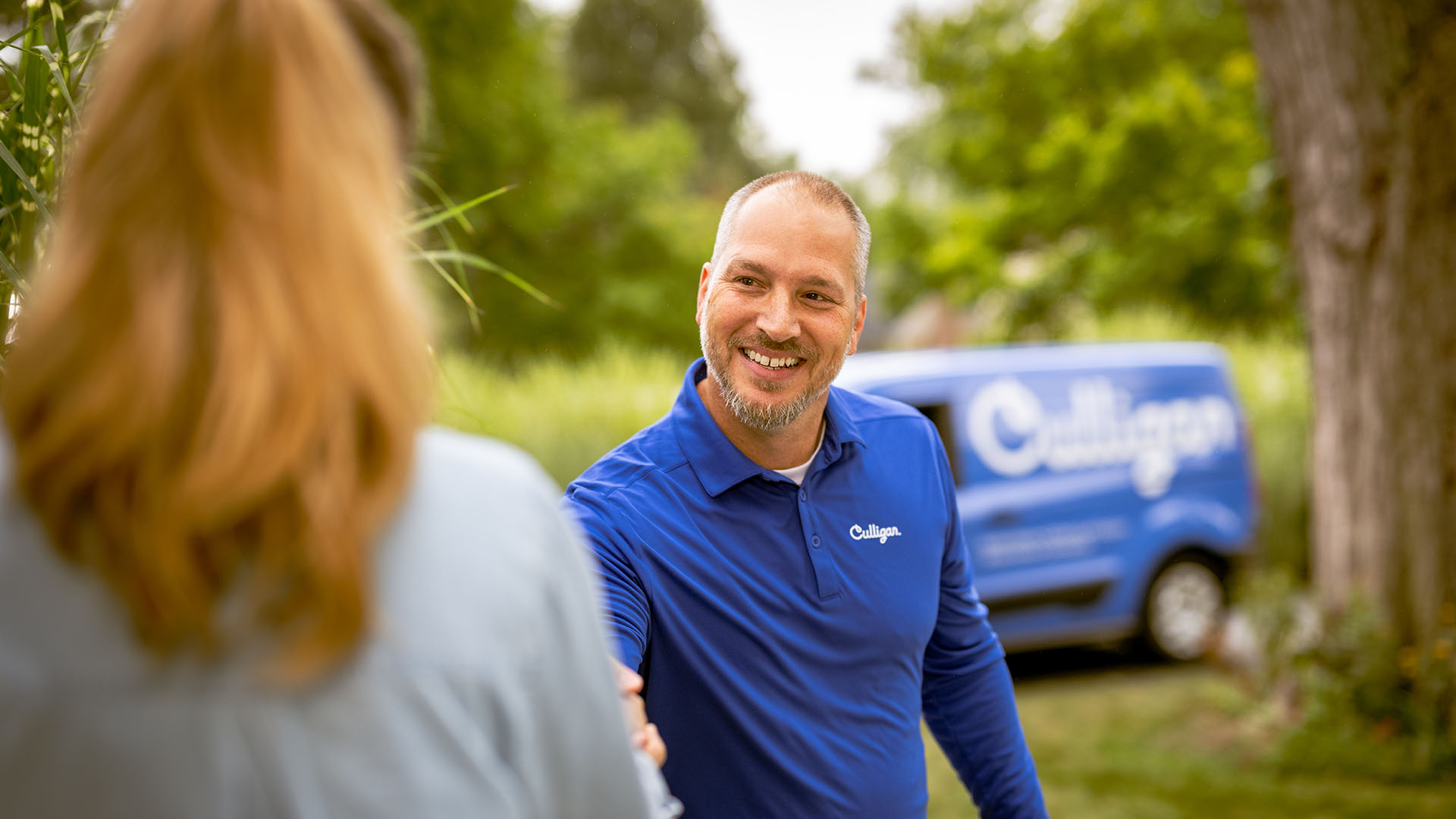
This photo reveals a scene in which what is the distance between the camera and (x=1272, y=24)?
552 cm

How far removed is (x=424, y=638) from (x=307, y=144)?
0.39 m

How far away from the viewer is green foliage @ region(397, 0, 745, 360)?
59.4 ft

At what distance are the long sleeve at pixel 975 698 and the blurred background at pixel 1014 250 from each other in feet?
3.37

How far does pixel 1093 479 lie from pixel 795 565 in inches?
231

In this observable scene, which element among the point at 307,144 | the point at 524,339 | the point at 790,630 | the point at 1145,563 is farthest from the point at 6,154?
the point at 524,339

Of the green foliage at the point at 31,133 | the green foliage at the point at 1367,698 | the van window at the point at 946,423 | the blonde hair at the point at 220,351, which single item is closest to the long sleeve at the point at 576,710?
the blonde hair at the point at 220,351

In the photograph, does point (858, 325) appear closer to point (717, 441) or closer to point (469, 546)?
point (717, 441)

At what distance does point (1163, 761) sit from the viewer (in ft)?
19.2

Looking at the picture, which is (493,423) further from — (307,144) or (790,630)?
(307,144)

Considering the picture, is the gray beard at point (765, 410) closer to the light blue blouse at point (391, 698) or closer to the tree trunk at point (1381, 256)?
the light blue blouse at point (391, 698)

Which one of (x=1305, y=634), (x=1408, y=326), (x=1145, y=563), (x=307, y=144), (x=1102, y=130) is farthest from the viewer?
(x=1102, y=130)

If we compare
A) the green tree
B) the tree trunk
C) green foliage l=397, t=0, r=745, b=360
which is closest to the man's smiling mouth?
the tree trunk

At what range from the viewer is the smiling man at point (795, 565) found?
1888 mm

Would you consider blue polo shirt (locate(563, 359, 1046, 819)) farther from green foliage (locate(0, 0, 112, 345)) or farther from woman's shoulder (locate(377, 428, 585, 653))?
green foliage (locate(0, 0, 112, 345))
